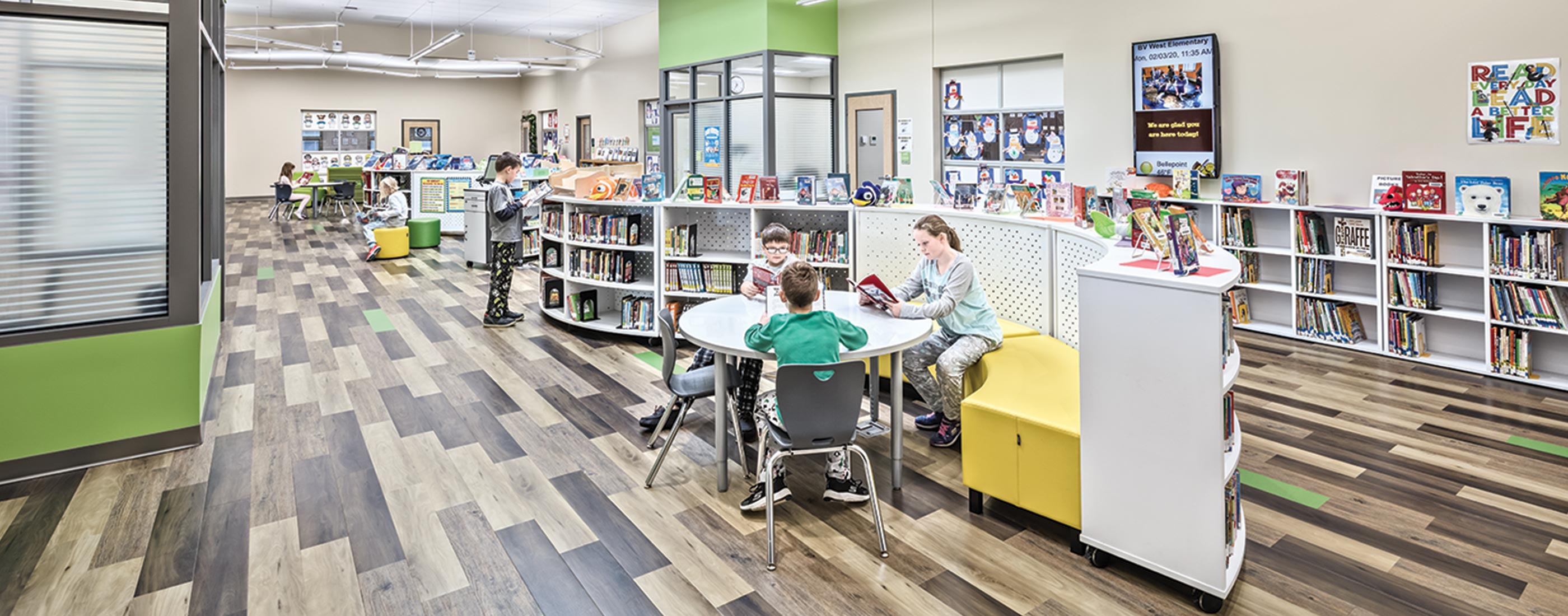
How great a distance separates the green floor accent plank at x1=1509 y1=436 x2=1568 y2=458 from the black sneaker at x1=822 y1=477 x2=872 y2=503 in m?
3.20

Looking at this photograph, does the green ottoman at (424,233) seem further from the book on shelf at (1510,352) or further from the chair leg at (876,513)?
the book on shelf at (1510,352)

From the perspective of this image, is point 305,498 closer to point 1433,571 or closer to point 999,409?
point 999,409

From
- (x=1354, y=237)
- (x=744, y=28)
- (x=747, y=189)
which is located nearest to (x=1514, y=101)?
(x=1354, y=237)

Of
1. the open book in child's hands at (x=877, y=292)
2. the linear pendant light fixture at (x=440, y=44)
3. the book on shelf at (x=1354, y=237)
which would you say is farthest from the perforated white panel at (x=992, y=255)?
the linear pendant light fixture at (x=440, y=44)

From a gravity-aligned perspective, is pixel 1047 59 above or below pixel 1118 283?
above

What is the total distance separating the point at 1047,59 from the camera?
7.88 metres

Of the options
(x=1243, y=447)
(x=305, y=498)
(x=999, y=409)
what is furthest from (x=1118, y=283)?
(x=305, y=498)

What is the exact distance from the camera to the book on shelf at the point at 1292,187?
598cm

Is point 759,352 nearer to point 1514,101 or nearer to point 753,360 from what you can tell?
point 753,360

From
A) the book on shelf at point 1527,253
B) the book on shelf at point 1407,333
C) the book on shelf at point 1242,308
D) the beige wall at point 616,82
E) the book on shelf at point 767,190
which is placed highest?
the beige wall at point 616,82

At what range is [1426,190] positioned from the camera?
528 cm

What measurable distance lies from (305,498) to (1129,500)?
3.25 metres

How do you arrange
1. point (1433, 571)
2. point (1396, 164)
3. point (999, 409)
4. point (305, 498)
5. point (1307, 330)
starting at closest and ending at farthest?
point (1433, 571) → point (999, 409) → point (305, 498) → point (1396, 164) → point (1307, 330)

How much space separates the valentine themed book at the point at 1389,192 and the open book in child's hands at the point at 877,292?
3.88m
